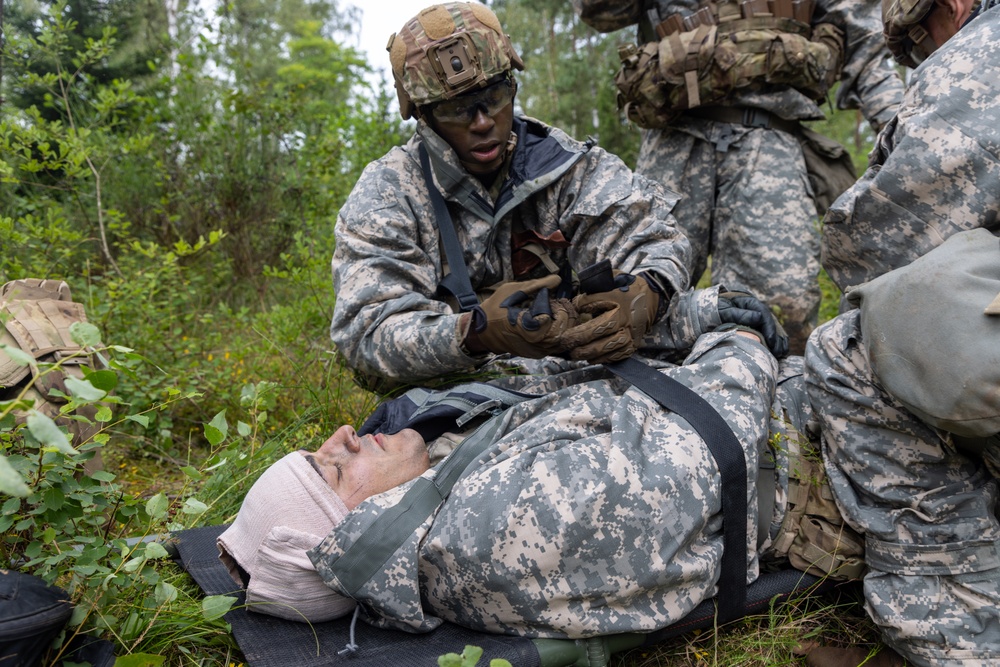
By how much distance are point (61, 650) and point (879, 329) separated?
2068mm

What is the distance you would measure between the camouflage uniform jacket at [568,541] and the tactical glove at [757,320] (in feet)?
1.83

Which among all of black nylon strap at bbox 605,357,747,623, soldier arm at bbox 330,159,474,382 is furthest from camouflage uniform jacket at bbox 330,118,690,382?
black nylon strap at bbox 605,357,747,623

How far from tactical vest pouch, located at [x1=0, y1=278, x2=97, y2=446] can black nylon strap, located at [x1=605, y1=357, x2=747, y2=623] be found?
1.70 meters

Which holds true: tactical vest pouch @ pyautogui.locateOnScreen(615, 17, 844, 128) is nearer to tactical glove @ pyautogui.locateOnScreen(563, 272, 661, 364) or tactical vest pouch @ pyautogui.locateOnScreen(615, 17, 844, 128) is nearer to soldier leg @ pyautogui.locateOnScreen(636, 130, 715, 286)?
soldier leg @ pyautogui.locateOnScreen(636, 130, 715, 286)

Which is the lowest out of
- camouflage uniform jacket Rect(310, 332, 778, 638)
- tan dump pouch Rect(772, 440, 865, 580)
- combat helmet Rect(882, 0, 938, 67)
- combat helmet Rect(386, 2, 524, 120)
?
tan dump pouch Rect(772, 440, 865, 580)

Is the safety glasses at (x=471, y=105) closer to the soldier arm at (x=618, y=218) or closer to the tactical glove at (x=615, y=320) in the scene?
the soldier arm at (x=618, y=218)

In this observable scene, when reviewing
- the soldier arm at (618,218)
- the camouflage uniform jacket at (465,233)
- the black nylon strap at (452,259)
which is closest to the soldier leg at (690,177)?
the camouflage uniform jacket at (465,233)

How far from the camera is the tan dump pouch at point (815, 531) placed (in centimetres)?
217

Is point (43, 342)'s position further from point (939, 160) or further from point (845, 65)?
point (845, 65)

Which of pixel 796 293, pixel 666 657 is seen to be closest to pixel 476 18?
pixel 796 293

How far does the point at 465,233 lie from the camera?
324 centimetres

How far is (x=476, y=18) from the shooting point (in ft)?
9.85

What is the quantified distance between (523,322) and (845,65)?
8.60 feet

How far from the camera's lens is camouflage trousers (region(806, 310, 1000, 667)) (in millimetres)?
1918
